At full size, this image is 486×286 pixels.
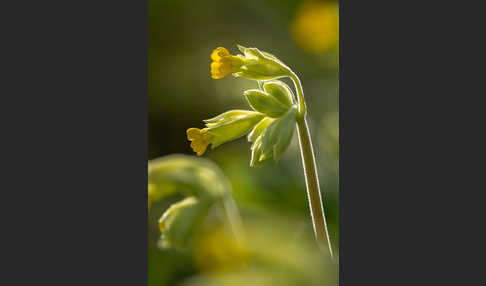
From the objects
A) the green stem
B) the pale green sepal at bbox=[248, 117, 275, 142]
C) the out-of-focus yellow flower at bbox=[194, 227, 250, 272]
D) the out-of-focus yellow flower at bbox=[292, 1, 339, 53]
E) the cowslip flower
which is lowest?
the out-of-focus yellow flower at bbox=[194, 227, 250, 272]

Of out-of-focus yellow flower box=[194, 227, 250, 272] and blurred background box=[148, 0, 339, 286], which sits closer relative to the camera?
out-of-focus yellow flower box=[194, 227, 250, 272]

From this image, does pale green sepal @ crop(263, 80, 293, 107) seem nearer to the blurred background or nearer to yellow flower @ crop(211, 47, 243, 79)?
yellow flower @ crop(211, 47, 243, 79)

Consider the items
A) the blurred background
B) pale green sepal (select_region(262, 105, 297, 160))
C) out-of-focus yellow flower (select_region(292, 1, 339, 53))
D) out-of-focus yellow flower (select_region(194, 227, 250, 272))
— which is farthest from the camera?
out-of-focus yellow flower (select_region(292, 1, 339, 53))

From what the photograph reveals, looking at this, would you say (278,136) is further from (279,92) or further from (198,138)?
(198,138)

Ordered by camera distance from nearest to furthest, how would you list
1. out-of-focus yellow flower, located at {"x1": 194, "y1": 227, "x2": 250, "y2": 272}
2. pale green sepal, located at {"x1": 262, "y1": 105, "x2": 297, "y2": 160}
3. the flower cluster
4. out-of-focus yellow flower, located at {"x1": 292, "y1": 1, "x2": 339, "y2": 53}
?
pale green sepal, located at {"x1": 262, "y1": 105, "x2": 297, "y2": 160}, the flower cluster, out-of-focus yellow flower, located at {"x1": 194, "y1": 227, "x2": 250, "y2": 272}, out-of-focus yellow flower, located at {"x1": 292, "y1": 1, "x2": 339, "y2": 53}

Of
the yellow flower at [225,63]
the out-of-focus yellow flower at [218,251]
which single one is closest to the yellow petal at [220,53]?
the yellow flower at [225,63]

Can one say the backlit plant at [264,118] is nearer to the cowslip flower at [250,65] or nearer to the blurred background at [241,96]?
the cowslip flower at [250,65]

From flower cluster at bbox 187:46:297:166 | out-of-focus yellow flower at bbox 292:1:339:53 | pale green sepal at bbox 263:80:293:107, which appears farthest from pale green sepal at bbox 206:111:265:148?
out-of-focus yellow flower at bbox 292:1:339:53

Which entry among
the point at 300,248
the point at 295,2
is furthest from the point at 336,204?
the point at 295,2

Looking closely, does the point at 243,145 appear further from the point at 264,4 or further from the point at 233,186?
the point at 264,4

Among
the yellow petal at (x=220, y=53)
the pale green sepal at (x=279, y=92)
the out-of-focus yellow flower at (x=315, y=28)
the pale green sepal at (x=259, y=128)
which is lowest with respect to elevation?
the pale green sepal at (x=259, y=128)
